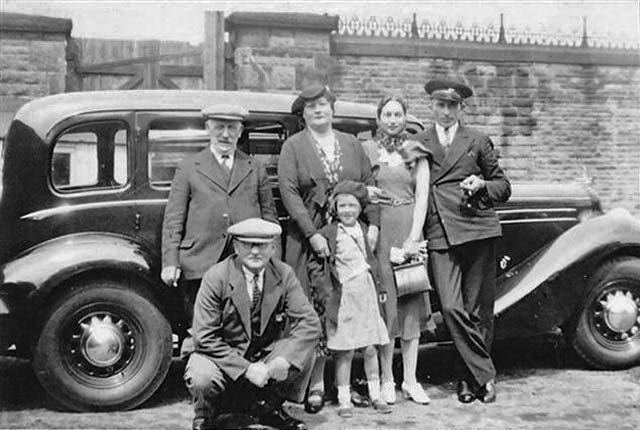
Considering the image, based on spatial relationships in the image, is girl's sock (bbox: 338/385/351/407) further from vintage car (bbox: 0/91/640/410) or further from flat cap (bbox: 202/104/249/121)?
flat cap (bbox: 202/104/249/121)

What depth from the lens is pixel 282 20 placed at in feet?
29.8

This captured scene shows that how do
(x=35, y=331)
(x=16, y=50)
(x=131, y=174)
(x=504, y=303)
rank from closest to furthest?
(x=35, y=331) < (x=131, y=174) < (x=504, y=303) < (x=16, y=50)

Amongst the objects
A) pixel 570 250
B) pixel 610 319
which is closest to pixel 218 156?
pixel 570 250

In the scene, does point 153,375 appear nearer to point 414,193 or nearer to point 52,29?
point 414,193

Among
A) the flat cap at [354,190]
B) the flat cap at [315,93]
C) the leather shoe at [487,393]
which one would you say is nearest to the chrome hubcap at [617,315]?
the leather shoe at [487,393]

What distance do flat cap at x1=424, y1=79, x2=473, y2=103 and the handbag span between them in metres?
1.10

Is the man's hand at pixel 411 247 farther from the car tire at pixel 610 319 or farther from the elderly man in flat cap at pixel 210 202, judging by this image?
the car tire at pixel 610 319

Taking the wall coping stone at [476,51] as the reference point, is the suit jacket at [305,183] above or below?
below

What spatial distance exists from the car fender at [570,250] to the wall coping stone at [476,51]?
5.29 m

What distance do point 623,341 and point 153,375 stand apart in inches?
134

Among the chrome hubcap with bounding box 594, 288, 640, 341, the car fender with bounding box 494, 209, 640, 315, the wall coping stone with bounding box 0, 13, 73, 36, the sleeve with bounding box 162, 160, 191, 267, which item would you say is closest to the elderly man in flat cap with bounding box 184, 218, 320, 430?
the sleeve with bounding box 162, 160, 191, 267

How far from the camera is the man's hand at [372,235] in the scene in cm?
444

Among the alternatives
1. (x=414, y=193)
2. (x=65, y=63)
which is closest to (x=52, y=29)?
(x=65, y=63)

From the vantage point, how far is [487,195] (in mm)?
4691
